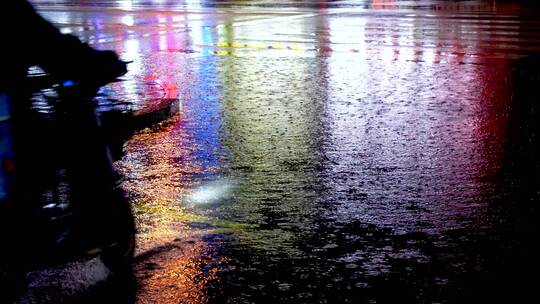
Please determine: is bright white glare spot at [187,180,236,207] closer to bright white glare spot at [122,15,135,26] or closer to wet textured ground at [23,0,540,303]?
wet textured ground at [23,0,540,303]

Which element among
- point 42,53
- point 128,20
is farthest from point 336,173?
point 128,20

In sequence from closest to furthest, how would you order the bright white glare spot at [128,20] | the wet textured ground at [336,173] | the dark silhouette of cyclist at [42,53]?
the dark silhouette of cyclist at [42,53]
the wet textured ground at [336,173]
the bright white glare spot at [128,20]

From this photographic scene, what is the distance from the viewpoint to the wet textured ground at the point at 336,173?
175 inches

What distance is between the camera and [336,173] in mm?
6691

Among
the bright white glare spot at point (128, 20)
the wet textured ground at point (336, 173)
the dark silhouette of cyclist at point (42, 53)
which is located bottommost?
the wet textured ground at point (336, 173)

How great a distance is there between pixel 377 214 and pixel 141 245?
1601 millimetres

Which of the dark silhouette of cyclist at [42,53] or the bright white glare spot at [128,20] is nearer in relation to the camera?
the dark silhouette of cyclist at [42,53]

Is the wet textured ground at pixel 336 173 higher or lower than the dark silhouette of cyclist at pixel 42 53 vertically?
lower

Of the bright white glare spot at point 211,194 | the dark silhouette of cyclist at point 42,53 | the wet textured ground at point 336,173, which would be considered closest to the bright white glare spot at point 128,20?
the wet textured ground at point 336,173

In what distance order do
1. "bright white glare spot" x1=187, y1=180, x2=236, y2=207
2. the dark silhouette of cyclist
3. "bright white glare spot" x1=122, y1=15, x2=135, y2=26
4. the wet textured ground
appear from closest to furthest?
the dark silhouette of cyclist → the wet textured ground → "bright white glare spot" x1=187, y1=180, x2=236, y2=207 → "bright white glare spot" x1=122, y1=15, x2=135, y2=26

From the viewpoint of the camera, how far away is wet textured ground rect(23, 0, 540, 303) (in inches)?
175

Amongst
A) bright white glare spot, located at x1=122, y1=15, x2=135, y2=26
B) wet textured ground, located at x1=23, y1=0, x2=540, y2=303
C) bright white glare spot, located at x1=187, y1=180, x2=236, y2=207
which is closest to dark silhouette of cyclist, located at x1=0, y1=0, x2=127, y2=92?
wet textured ground, located at x1=23, y1=0, x2=540, y2=303

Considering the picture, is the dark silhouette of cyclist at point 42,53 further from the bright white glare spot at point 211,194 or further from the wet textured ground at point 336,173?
the bright white glare spot at point 211,194

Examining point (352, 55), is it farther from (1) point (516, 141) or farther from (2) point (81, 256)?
(2) point (81, 256)
